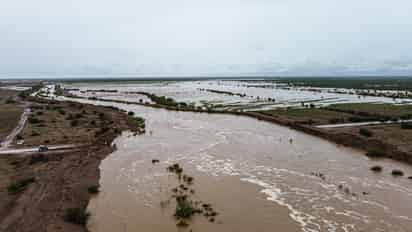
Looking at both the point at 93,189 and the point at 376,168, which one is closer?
the point at 93,189

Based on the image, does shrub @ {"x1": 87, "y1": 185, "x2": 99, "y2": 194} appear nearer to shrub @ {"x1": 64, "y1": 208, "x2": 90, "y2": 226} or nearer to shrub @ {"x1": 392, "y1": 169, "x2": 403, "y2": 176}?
shrub @ {"x1": 64, "y1": 208, "x2": 90, "y2": 226}

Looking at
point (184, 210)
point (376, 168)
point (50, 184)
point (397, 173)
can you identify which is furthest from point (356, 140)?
point (50, 184)

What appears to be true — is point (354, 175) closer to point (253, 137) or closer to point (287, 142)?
point (287, 142)

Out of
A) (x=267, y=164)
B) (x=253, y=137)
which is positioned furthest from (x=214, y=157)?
(x=253, y=137)

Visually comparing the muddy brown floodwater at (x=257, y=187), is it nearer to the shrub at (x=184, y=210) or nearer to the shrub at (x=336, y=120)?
the shrub at (x=184, y=210)

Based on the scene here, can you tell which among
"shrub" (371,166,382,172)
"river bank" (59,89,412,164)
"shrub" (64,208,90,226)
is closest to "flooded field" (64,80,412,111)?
"river bank" (59,89,412,164)

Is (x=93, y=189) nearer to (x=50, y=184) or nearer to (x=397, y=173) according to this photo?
(x=50, y=184)

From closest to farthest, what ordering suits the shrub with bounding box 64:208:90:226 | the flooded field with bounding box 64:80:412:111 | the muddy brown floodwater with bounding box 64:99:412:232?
the shrub with bounding box 64:208:90:226, the muddy brown floodwater with bounding box 64:99:412:232, the flooded field with bounding box 64:80:412:111

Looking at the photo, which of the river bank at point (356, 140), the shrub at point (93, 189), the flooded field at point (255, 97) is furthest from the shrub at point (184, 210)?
the flooded field at point (255, 97)
